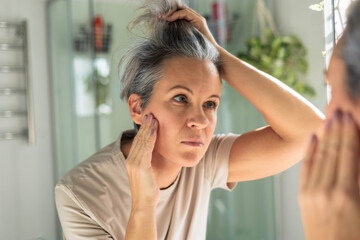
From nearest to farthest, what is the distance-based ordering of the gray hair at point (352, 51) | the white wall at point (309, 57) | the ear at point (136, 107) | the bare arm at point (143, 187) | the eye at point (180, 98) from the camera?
the gray hair at point (352, 51) → the bare arm at point (143, 187) → the eye at point (180, 98) → the ear at point (136, 107) → the white wall at point (309, 57)

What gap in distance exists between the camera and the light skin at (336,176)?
50cm

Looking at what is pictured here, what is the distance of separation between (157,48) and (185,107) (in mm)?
197

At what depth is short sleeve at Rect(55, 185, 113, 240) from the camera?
1172 mm

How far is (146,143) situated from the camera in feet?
3.91

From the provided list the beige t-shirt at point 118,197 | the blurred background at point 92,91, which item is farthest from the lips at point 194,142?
the blurred background at point 92,91

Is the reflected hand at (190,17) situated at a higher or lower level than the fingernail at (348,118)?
higher

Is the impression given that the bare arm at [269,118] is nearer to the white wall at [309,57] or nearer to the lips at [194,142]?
the lips at [194,142]

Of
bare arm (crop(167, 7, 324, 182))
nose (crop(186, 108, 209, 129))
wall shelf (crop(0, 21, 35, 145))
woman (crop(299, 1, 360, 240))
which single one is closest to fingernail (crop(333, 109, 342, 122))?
woman (crop(299, 1, 360, 240))

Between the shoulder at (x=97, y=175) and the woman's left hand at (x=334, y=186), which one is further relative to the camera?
the shoulder at (x=97, y=175)

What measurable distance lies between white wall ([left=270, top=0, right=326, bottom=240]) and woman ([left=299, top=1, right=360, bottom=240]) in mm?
2314

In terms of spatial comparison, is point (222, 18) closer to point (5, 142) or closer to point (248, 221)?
point (248, 221)

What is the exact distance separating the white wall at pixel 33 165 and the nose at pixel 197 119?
96.2 inches

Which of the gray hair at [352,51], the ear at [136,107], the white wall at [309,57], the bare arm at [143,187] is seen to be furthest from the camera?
the white wall at [309,57]

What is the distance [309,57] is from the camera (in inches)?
112
